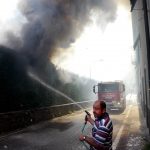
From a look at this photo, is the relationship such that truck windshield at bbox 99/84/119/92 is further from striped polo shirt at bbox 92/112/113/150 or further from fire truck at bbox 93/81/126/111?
striped polo shirt at bbox 92/112/113/150

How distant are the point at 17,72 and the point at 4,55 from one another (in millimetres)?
1776

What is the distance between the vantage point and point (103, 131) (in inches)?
221

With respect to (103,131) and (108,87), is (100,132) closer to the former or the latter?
(103,131)

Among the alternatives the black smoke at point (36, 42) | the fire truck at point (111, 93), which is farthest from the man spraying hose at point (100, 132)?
the fire truck at point (111, 93)

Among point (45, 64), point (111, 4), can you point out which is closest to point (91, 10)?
Answer: point (111, 4)

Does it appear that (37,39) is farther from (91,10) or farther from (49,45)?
(91,10)

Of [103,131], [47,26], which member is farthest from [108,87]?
[103,131]

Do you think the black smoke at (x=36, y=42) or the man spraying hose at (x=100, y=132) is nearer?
the man spraying hose at (x=100, y=132)

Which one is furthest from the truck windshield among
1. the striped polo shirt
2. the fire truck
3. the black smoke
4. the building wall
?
the striped polo shirt

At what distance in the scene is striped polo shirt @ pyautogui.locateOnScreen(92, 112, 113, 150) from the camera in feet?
18.4

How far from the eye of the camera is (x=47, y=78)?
29672 mm

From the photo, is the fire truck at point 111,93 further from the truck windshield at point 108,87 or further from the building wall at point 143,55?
the building wall at point 143,55

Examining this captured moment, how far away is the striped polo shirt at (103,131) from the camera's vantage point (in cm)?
561

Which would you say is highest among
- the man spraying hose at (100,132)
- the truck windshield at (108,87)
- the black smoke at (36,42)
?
the black smoke at (36,42)
